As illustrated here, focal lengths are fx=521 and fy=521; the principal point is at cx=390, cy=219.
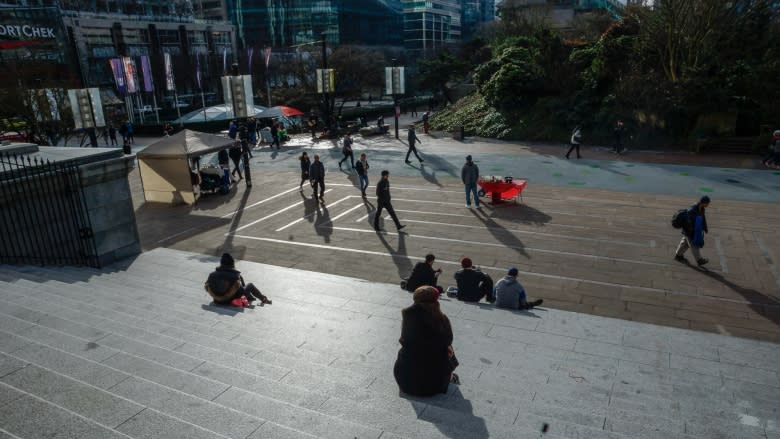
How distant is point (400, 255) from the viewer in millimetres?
12016

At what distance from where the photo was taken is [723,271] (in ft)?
34.3

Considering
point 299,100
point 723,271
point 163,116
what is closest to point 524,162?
point 723,271

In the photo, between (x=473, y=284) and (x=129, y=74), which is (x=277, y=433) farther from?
(x=129, y=74)

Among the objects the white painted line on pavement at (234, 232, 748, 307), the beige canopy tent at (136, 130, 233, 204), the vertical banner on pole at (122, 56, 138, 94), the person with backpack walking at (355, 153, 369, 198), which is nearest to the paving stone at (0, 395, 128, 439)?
the white painted line on pavement at (234, 232, 748, 307)

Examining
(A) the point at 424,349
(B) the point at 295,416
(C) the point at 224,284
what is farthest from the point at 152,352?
(A) the point at 424,349

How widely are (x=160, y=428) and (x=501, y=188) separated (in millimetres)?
13139

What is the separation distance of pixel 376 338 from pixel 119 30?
70.8 metres

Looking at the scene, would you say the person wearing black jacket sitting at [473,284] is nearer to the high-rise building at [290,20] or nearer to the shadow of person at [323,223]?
the shadow of person at [323,223]

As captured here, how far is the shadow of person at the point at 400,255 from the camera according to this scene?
36.5ft

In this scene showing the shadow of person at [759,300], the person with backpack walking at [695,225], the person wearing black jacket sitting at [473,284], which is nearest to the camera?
the person wearing black jacket sitting at [473,284]

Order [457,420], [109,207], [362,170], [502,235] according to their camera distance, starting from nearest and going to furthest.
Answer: [457,420] → [109,207] → [502,235] → [362,170]

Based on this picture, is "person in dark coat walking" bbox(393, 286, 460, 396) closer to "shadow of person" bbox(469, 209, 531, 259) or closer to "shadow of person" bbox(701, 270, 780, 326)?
"shadow of person" bbox(701, 270, 780, 326)

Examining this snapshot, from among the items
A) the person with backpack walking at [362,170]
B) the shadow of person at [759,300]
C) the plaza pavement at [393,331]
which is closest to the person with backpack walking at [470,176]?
the plaza pavement at [393,331]

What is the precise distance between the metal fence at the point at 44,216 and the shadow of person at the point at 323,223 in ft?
17.6
